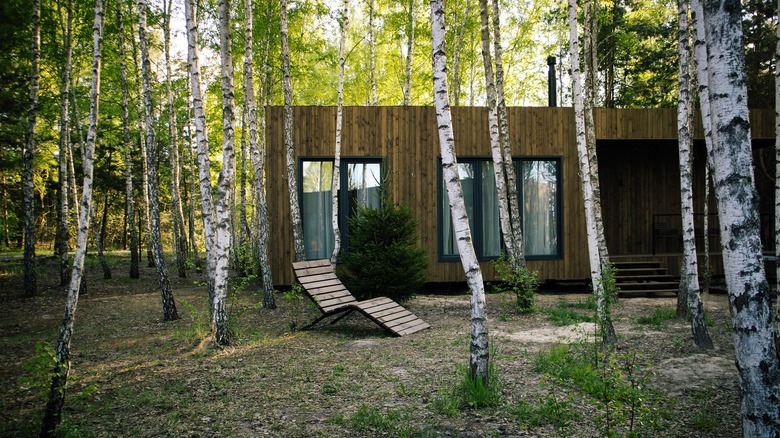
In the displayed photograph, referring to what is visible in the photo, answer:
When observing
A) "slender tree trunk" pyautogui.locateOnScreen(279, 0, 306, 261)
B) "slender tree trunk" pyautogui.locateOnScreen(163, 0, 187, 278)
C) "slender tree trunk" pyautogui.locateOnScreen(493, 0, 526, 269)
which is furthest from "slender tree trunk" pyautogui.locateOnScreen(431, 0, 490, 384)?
"slender tree trunk" pyautogui.locateOnScreen(163, 0, 187, 278)

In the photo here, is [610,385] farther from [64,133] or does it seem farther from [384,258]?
[64,133]

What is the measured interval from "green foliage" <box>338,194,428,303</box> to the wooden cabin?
57.7 inches

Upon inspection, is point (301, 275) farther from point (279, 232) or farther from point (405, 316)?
point (279, 232)

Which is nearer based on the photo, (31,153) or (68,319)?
(68,319)

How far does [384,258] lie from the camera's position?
748 cm

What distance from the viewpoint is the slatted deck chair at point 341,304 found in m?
6.14

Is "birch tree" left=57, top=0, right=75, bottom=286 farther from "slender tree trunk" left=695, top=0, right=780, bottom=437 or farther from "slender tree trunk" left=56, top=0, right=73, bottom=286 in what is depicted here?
"slender tree trunk" left=695, top=0, right=780, bottom=437

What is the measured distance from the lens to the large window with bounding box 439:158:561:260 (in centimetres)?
972

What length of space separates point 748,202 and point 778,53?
262cm

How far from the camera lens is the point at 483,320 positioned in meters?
3.60

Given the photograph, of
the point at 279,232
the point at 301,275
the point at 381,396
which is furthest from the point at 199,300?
the point at 381,396

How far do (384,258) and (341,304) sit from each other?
47.3 inches

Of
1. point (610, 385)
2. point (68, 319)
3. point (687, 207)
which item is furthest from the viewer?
point (687, 207)

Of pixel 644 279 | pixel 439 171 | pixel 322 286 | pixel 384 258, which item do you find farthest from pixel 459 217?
pixel 644 279
